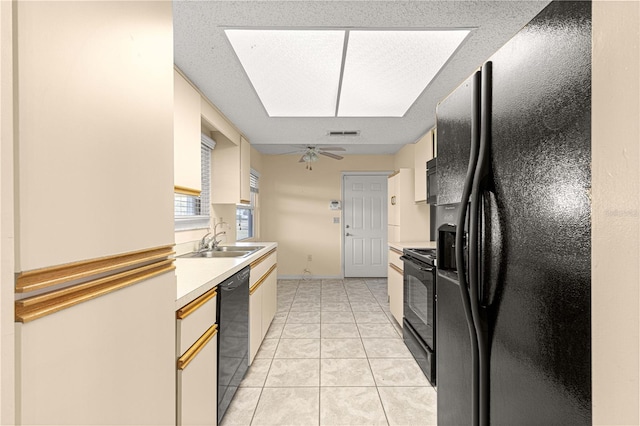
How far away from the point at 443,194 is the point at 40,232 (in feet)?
4.13

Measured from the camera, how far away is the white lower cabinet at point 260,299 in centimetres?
240

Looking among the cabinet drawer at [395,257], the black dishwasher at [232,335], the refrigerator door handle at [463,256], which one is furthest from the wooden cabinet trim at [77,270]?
the cabinet drawer at [395,257]

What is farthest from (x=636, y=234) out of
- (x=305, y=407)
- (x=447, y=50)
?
(x=305, y=407)

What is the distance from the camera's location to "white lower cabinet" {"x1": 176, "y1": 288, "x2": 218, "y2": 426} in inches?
45.9

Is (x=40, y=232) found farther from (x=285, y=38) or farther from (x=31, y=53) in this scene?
(x=285, y=38)

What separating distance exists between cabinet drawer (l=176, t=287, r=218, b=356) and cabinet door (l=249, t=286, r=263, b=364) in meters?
0.86

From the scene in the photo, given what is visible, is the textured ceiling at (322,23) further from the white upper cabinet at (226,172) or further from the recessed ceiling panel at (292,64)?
the white upper cabinet at (226,172)

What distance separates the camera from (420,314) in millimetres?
2490

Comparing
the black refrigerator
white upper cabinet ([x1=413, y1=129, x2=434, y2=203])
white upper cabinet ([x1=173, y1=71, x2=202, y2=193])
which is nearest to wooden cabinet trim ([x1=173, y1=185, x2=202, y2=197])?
white upper cabinet ([x1=173, y1=71, x2=202, y2=193])

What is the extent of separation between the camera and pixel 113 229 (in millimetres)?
747

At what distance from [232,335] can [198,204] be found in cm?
167

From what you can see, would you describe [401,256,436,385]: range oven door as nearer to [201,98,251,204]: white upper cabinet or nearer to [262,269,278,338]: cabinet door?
[262,269,278,338]: cabinet door

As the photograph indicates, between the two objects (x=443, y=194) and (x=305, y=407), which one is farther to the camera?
(x=305, y=407)

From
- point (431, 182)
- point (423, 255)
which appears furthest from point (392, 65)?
point (423, 255)
